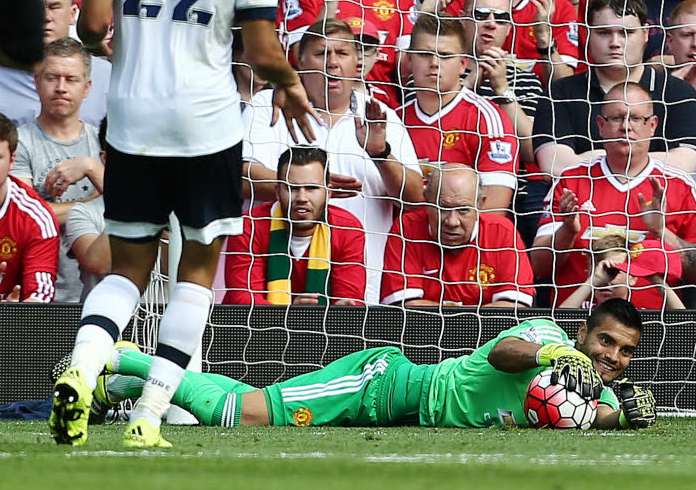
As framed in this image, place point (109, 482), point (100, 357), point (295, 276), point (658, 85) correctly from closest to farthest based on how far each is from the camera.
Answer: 1. point (109, 482)
2. point (100, 357)
3. point (295, 276)
4. point (658, 85)

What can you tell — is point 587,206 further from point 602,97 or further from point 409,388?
point 409,388

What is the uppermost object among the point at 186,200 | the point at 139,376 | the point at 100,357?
the point at 186,200

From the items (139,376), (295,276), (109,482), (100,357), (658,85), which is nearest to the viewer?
(109,482)

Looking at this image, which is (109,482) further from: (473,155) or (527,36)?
(527,36)

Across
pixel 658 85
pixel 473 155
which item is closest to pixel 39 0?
pixel 473 155

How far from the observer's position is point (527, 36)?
8.63m

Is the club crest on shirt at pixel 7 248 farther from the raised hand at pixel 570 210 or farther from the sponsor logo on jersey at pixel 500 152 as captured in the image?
the raised hand at pixel 570 210

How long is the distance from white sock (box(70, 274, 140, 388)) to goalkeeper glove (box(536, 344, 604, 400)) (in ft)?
6.06

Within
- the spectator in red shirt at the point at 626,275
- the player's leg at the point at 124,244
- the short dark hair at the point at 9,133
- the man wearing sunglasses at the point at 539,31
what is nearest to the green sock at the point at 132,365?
the player's leg at the point at 124,244

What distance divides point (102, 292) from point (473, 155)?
4034 millimetres

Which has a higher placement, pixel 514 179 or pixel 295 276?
pixel 514 179

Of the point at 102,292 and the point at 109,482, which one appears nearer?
the point at 109,482

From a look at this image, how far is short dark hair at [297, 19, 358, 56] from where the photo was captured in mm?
8000

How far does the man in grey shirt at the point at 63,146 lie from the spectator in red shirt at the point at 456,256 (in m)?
1.75
